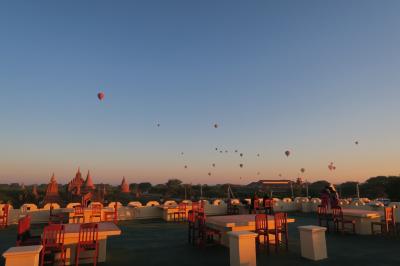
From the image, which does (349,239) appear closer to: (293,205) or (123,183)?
(293,205)

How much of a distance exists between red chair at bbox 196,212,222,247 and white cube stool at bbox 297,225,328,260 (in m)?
2.16

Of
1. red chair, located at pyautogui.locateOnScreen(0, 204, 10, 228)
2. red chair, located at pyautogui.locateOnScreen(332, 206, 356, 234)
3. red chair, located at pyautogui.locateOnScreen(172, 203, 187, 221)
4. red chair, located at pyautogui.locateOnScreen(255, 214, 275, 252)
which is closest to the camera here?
red chair, located at pyautogui.locateOnScreen(255, 214, 275, 252)

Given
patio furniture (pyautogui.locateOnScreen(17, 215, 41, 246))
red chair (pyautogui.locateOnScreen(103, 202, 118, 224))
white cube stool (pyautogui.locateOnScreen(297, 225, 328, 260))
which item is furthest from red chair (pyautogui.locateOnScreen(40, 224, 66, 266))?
red chair (pyautogui.locateOnScreen(103, 202, 118, 224))

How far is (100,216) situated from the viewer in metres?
11.9

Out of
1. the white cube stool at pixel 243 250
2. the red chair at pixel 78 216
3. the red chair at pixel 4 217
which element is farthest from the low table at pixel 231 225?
the red chair at pixel 4 217

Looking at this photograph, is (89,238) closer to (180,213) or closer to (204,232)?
(204,232)

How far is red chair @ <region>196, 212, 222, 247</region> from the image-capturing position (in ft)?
26.2

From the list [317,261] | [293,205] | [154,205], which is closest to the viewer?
[317,261]

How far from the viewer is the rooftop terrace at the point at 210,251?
647 centimetres

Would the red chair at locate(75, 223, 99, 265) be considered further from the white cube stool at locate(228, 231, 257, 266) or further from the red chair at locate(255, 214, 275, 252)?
the red chair at locate(255, 214, 275, 252)

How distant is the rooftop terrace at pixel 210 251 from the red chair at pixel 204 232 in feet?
0.95

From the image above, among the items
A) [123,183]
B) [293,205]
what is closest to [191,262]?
[293,205]

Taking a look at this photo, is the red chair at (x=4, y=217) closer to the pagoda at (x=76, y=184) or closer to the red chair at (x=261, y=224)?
the red chair at (x=261, y=224)

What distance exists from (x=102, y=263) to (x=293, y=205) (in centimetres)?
1505
